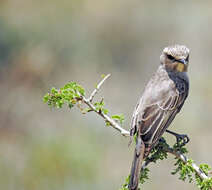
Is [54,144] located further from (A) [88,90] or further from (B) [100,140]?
(A) [88,90]

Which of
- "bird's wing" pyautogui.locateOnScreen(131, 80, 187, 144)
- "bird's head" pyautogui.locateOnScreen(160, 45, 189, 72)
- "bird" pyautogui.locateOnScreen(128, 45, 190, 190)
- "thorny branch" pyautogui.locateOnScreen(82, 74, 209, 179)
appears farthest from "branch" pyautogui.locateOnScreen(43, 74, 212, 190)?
"bird's head" pyautogui.locateOnScreen(160, 45, 189, 72)

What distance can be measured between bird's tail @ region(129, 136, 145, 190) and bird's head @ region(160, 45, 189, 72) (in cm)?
147

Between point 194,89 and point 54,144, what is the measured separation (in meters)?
4.43

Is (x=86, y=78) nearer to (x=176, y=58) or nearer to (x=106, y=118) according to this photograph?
(x=176, y=58)

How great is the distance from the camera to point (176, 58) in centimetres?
680

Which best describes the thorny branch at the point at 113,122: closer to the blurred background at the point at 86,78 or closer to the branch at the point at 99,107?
the branch at the point at 99,107

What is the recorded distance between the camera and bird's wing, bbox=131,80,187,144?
5.88 m

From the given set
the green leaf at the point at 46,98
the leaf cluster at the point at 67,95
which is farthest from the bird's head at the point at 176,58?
the green leaf at the point at 46,98

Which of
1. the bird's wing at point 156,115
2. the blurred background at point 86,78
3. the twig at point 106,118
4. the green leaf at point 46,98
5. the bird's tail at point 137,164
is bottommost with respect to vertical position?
the bird's tail at point 137,164

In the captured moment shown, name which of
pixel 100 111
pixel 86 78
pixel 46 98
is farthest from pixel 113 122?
pixel 86 78

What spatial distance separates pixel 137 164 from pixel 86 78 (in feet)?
26.3

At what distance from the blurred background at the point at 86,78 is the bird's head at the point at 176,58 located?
3.50m

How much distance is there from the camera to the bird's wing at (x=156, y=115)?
19.3 ft

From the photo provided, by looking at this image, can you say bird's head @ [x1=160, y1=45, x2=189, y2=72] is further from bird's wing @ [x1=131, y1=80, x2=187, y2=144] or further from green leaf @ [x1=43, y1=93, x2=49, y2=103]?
green leaf @ [x1=43, y1=93, x2=49, y2=103]
